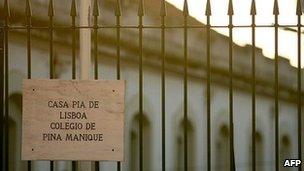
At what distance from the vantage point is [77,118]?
4547 millimetres

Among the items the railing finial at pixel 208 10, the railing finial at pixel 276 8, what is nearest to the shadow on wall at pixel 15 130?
the railing finial at pixel 208 10

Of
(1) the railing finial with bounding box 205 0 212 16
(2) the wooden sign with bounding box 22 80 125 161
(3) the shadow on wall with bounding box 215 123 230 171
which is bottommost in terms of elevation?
(3) the shadow on wall with bounding box 215 123 230 171

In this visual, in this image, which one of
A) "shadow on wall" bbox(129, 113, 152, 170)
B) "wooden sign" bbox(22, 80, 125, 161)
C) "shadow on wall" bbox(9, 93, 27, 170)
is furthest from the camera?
"shadow on wall" bbox(129, 113, 152, 170)

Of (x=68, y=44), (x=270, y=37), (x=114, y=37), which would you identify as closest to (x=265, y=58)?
(x=270, y=37)

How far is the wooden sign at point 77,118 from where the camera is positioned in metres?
4.55

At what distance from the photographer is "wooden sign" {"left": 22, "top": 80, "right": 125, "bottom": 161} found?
14.9 feet

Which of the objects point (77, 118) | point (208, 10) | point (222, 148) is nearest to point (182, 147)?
point (222, 148)

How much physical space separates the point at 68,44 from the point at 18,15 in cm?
65

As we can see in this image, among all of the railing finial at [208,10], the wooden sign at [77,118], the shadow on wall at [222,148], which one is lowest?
the shadow on wall at [222,148]

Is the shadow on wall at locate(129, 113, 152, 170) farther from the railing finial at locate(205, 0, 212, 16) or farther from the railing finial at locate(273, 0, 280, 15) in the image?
the railing finial at locate(273, 0, 280, 15)

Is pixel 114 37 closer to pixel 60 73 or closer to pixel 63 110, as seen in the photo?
pixel 60 73

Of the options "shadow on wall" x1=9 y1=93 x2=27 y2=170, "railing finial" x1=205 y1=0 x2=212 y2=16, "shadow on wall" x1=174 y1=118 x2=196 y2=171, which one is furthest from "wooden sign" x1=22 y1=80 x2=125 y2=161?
"shadow on wall" x1=174 y1=118 x2=196 y2=171

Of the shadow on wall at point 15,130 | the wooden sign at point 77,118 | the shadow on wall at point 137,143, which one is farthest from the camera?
the shadow on wall at point 137,143

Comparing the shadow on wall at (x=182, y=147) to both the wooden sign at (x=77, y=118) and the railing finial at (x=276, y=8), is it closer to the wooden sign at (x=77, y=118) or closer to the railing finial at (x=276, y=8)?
the wooden sign at (x=77, y=118)
